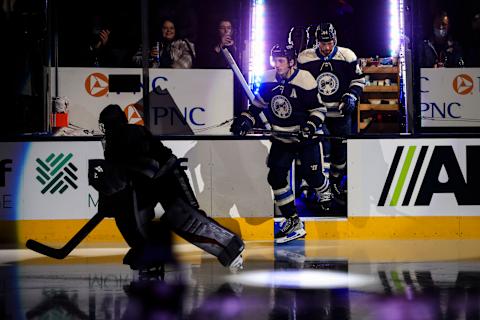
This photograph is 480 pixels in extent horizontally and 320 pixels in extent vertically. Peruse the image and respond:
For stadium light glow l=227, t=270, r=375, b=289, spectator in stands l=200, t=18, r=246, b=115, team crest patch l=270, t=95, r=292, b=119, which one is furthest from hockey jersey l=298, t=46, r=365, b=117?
stadium light glow l=227, t=270, r=375, b=289

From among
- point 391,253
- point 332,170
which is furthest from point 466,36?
point 391,253

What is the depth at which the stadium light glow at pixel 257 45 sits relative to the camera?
13.3 meters

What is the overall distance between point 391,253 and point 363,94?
279cm

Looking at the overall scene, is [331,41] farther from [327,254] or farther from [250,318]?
[250,318]

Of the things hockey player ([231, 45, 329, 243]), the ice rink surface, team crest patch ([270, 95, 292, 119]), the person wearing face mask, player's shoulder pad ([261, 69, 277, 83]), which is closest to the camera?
the ice rink surface

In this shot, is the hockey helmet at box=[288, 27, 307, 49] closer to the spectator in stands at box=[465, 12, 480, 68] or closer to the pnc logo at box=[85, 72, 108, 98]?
the spectator in stands at box=[465, 12, 480, 68]

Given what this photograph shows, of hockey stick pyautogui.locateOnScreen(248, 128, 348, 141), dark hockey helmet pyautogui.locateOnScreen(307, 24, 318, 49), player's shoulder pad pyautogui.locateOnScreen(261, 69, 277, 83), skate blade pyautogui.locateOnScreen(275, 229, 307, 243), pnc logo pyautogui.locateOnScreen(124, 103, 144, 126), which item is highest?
dark hockey helmet pyautogui.locateOnScreen(307, 24, 318, 49)

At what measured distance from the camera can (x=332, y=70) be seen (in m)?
13.3

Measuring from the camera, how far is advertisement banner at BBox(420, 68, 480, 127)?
43.9 feet

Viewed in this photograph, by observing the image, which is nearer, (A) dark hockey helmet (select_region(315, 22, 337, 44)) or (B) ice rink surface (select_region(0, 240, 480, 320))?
(B) ice rink surface (select_region(0, 240, 480, 320))

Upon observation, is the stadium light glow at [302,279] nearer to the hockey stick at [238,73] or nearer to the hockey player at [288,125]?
the hockey player at [288,125]

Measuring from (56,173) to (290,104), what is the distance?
294cm

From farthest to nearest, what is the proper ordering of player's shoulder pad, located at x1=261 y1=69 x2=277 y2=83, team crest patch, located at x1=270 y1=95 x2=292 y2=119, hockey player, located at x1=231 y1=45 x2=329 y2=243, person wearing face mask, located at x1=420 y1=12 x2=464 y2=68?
person wearing face mask, located at x1=420 y1=12 x2=464 y2=68 → player's shoulder pad, located at x1=261 y1=69 x2=277 y2=83 → team crest patch, located at x1=270 y1=95 x2=292 y2=119 → hockey player, located at x1=231 y1=45 x2=329 y2=243

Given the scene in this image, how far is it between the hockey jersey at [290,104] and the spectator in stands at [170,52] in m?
1.20
